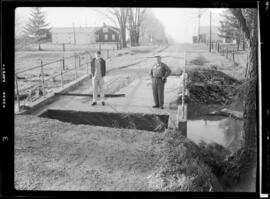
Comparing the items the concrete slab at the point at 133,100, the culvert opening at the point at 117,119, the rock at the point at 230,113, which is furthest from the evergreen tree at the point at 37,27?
the rock at the point at 230,113

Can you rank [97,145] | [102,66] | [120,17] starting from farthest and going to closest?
1. [102,66]
2. [97,145]
3. [120,17]

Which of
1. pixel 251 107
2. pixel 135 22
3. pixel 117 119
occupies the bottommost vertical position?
pixel 117 119

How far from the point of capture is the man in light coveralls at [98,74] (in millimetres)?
3490

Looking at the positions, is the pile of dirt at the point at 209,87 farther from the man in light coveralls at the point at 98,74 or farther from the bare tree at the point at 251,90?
the man in light coveralls at the point at 98,74

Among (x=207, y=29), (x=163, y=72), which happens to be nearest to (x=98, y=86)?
(x=163, y=72)

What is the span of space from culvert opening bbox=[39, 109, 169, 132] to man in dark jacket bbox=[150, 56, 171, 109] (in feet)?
0.86

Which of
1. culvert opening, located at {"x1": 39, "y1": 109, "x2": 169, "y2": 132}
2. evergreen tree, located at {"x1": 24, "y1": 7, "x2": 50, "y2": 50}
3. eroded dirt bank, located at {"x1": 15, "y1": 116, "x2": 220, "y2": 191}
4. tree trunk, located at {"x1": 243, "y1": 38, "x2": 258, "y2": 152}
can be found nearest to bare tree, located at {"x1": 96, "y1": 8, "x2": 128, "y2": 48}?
evergreen tree, located at {"x1": 24, "y1": 7, "x2": 50, "y2": 50}

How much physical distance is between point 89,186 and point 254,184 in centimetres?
169

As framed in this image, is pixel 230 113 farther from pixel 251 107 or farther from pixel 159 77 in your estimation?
pixel 159 77

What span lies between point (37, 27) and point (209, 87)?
78.7 inches

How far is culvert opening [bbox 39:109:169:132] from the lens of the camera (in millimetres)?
3602

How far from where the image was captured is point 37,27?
348 centimetres

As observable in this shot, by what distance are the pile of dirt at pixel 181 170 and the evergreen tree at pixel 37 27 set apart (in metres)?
1.75
